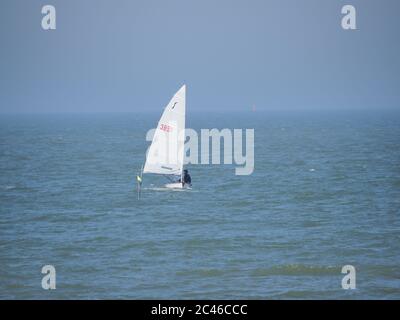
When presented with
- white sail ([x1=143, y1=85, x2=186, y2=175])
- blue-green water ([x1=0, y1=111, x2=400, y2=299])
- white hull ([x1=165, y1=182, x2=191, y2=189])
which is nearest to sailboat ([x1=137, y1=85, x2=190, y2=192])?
white sail ([x1=143, y1=85, x2=186, y2=175])

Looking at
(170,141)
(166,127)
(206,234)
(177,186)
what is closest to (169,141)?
(170,141)

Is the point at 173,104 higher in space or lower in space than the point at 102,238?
higher

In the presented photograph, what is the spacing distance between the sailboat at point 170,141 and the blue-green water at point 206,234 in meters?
2.52

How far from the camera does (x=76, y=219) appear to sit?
1898 inches

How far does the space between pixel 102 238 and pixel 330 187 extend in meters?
24.9

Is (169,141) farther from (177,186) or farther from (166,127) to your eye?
(177,186)

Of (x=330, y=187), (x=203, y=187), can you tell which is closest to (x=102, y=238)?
(x=203, y=187)

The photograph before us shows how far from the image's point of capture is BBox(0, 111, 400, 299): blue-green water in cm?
3359

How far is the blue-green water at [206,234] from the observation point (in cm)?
3359

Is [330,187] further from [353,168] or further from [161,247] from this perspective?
[161,247]

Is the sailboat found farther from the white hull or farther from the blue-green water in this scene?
the white hull

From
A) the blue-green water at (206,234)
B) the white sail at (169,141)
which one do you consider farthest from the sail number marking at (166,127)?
the blue-green water at (206,234)
